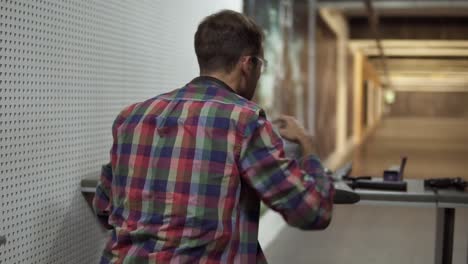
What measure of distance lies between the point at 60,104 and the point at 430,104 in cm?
3409

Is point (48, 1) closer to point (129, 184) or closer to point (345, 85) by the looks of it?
point (129, 184)

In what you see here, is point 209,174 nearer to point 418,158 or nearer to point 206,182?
point 206,182

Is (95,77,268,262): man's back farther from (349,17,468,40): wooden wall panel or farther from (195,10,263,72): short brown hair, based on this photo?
(349,17,468,40): wooden wall panel

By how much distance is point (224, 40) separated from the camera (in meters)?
1.52

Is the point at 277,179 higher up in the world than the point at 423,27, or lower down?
lower down

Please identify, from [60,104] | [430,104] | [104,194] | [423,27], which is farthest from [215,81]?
[430,104]

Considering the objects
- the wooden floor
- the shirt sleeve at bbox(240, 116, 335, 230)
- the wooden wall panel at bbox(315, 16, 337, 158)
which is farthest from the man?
the wooden wall panel at bbox(315, 16, 337, 158)

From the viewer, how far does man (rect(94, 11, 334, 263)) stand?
4.68ft

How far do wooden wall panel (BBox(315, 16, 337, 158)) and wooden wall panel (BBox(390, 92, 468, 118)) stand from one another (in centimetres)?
2096

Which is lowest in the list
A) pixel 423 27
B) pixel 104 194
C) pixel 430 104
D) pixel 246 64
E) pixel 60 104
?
pixel 430 104

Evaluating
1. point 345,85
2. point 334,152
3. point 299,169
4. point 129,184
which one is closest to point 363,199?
point 299,169

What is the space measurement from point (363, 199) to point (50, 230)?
3.81ft

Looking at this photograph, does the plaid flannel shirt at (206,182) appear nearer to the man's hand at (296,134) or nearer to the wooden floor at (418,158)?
the man's hand at (296,134)

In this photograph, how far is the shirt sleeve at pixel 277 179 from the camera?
142 cm
